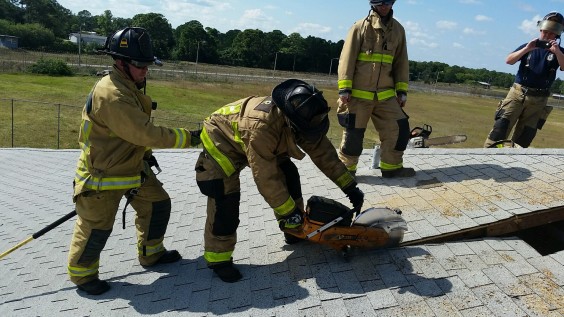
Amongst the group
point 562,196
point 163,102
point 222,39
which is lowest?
point 163,102

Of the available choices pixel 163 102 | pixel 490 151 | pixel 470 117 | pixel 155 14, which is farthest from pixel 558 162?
pixel 155 14

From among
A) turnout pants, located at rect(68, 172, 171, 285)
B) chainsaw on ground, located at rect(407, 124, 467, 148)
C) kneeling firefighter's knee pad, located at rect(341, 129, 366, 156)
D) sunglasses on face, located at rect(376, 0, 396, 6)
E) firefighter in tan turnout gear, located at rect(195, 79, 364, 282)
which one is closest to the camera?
firefighter in tan turnout gear, located at rect(195, 79, 364, 282)

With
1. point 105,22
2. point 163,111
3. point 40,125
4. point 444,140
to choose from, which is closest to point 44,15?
point 105,22

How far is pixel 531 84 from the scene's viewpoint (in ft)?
20.6

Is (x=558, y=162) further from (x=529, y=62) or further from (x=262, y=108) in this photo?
(x=262, y=108)

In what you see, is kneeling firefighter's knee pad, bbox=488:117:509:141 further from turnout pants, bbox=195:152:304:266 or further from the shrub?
the shrub

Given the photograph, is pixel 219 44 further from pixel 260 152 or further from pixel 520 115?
pixel 260 152

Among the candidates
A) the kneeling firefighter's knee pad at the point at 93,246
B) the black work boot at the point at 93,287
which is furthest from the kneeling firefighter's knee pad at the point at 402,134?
the black work boot at the point at 93,287

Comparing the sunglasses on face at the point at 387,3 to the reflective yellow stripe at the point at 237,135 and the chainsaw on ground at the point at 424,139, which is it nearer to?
the reflective yellow stripe at the point at 237,135

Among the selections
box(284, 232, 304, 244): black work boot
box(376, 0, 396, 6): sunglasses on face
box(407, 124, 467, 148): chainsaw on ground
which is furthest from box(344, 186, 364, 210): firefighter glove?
box(407, 124, 467, 148): chainsaw on ground

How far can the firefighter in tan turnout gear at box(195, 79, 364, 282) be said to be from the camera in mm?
3100

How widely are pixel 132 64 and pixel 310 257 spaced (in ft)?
7.09

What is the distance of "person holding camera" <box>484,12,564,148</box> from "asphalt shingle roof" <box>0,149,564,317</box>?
1.02m

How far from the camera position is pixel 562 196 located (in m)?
4.49
